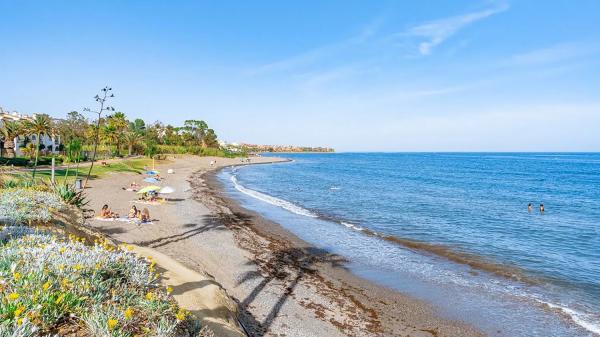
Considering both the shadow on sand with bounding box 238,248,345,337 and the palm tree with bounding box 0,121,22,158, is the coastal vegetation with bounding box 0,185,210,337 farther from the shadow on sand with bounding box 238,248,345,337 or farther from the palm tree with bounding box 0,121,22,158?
the palm tree with bounding box 0,121,22,158

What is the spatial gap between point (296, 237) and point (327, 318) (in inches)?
455

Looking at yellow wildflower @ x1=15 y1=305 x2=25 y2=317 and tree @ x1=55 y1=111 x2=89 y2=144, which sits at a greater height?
tree @ x1=55 y1=111 x2=89 y2=144

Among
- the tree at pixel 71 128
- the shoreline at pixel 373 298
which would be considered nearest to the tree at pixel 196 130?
the tree at pixel 71 128

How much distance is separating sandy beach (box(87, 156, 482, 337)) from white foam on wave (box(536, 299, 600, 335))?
395cm

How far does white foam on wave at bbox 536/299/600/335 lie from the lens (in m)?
11.8

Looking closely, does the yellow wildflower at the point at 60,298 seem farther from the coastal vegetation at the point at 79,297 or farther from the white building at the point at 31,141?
the white building at the point at 31,141

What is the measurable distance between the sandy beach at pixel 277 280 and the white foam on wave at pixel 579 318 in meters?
3.95

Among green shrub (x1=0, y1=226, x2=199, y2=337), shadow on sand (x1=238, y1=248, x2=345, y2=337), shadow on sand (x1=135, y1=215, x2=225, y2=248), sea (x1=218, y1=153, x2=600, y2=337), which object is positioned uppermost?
green shrub (x1=0, y1=226, x2=199, y2=337)

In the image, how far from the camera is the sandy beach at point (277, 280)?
451 inches

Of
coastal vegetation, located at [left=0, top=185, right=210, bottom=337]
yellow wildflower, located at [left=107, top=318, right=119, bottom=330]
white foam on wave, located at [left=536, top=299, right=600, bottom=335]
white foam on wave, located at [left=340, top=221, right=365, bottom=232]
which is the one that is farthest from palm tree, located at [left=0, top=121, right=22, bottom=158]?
white foam on wave, located at [left=536, top=299, right=600, bottom=335]

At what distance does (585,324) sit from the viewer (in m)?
12.1

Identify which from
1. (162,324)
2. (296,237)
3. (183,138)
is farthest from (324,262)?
(183,138)

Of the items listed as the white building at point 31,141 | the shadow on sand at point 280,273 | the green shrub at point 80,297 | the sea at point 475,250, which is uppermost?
the white building at point 31,141

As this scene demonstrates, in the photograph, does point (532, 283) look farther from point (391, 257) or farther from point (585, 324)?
point (391, 257)
